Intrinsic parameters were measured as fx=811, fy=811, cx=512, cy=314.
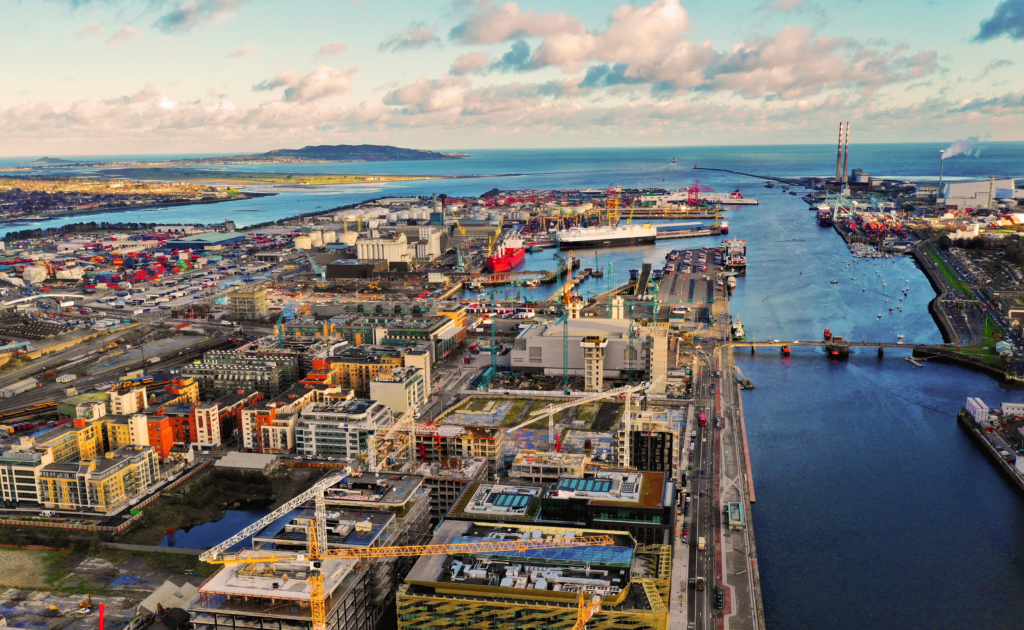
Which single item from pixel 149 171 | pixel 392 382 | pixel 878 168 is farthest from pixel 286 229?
pixel 878 168

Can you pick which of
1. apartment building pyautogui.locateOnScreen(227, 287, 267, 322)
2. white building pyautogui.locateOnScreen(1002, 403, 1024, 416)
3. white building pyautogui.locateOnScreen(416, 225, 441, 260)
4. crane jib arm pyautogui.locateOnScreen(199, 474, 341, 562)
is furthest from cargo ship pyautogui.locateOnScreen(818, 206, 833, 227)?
crane jib arm pyautogui.locateOnScreen(199, 474, 341, 562)

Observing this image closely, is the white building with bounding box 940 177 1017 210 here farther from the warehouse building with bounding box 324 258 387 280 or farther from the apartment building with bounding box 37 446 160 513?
the apartment building with bounding box 37 446 160 513

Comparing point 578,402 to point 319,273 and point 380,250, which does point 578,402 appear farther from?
point 380,250

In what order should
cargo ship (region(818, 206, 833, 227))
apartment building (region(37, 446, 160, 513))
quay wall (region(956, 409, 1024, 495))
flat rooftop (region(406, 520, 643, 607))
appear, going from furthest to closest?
cargo ship (region(818, 206, 833, 227)), quay wall (region(956, 409, 1024, 495)), apartment building (region(37, 446, 160, 513)), flat rooftop (region(406, 520, 643, 607))

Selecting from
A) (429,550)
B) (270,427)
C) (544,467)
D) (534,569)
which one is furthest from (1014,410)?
(270,427)

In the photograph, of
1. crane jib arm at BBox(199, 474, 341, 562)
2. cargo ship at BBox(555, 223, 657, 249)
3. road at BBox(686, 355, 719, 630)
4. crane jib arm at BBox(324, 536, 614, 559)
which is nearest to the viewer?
crane jib arm at BBox(324, 536, 614, 559)

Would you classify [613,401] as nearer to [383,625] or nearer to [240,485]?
[240,485]
